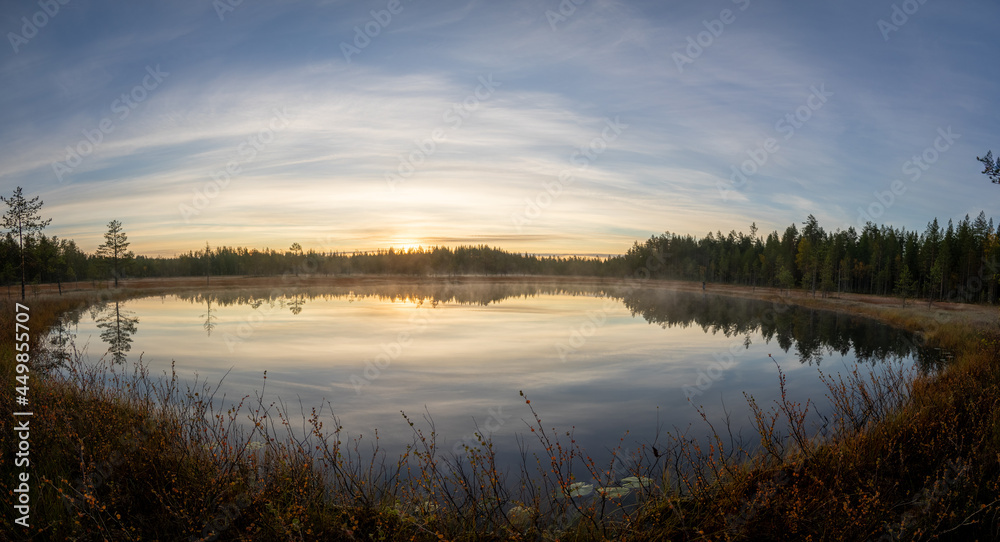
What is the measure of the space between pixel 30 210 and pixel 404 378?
1383 inches

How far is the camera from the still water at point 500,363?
13188 mm

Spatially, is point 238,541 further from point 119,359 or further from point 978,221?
point 978,221

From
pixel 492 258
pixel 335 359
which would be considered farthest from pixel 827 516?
pixel 492 258

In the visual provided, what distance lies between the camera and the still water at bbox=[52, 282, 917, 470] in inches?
519
